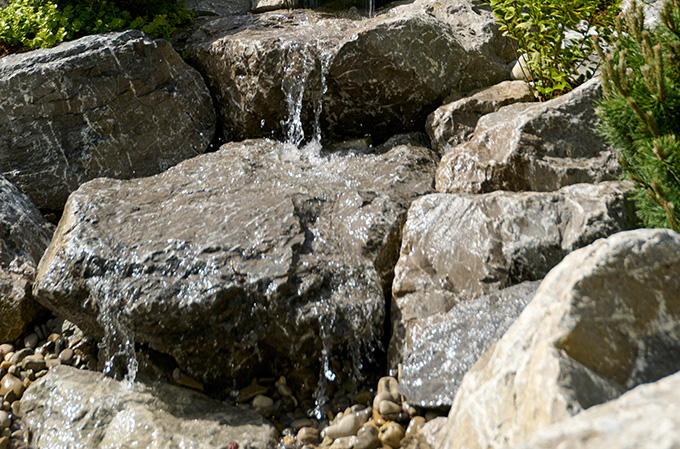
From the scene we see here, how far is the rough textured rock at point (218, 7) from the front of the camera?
327 inches

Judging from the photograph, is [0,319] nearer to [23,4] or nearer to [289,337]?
[289,337]

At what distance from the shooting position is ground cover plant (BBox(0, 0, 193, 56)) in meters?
6.49

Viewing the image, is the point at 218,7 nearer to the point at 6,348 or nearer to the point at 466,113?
the point at 466,113

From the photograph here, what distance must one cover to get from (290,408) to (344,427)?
0.52m

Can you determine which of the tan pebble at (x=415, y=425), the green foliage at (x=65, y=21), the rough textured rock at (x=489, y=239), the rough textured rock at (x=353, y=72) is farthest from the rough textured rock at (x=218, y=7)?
the tan pebble at (x=415, y=425)

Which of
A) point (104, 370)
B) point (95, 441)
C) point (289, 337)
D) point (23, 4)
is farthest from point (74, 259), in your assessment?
point (23, 4)

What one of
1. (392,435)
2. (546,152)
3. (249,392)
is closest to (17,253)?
(249,392)

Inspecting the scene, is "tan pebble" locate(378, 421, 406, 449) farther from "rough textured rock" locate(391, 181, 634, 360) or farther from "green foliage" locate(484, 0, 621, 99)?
"green foliage" locate(484, 0, 621, 99)

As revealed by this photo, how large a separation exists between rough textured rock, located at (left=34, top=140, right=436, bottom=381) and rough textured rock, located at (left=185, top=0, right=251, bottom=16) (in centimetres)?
444

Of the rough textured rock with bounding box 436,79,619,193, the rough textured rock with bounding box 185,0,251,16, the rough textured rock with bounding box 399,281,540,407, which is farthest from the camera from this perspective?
the rough textured rock with bounding box 185,0,251,16

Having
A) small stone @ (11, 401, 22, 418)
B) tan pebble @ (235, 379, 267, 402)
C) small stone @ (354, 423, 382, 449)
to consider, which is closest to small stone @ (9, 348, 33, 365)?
small stone @ (11, 401, 22, 418)

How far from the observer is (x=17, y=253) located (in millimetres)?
5215

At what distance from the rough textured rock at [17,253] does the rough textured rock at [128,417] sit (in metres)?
1.04

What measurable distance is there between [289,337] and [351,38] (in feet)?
11.3
